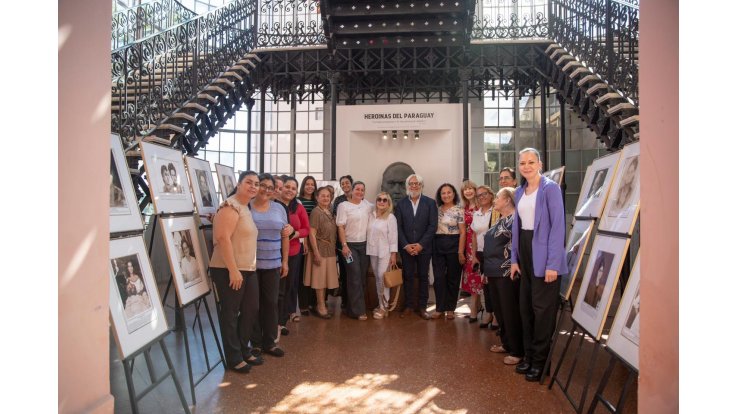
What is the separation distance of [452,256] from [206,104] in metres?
5.03

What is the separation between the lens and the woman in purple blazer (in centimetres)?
353

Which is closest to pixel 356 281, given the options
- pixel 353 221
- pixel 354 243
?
pixel 354 243

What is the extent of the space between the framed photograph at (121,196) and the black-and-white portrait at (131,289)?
0.21 meters

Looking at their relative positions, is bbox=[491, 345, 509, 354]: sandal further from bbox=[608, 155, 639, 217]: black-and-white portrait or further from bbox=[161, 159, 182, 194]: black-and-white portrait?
bbox=[161, 159, 182, 194]: black-and-white portrait

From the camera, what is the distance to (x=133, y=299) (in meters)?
2.81

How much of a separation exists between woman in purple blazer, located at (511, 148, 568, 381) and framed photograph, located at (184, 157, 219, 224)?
2.81 m

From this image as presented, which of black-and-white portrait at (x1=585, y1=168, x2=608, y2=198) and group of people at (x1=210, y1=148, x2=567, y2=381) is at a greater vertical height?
black-and-white portrait at (x1=585, y1=168, x2=608, y2=198)

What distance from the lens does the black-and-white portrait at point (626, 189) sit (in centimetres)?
309

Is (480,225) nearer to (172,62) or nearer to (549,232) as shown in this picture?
(549,232)

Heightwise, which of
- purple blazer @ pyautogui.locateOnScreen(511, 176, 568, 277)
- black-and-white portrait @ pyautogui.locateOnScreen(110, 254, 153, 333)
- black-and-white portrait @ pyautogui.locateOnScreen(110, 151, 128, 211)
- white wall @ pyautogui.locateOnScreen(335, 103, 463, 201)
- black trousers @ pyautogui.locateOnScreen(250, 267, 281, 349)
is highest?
white wall @ pyautogui.locateOnScreen(335, 103, 463, 201)

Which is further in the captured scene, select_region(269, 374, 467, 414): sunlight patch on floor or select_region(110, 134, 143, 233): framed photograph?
select_region(269, 374, 467, 414): sunlight patch on floor

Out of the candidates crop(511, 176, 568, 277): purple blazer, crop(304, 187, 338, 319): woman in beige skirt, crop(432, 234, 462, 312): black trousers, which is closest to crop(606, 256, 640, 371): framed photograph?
crop(511, 176, 568, 277): purple blazer

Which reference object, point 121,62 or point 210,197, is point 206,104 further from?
point 210,197

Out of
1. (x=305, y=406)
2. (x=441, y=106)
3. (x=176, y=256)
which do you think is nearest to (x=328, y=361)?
(x=305, y=406)
